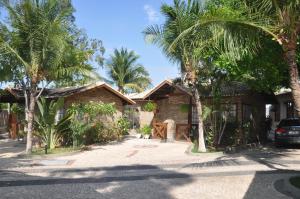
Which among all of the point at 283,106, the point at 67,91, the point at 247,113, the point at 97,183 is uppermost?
the point at 67,91

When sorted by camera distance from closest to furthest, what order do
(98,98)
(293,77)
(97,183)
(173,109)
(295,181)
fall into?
1. (293,77)
2. (295,181)
3. (97,183)
4. (98,98)
5. (173,109)

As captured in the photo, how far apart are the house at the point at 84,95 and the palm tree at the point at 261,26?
1378 cm

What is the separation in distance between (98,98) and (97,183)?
14.6 meters

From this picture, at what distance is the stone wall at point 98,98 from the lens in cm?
2323

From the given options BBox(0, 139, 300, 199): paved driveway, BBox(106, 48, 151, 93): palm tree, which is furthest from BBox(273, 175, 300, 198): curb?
BBox(106, 48, 151, 93): palm tree

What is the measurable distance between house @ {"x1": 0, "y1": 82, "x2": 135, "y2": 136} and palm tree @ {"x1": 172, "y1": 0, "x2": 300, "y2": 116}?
45.2 feet

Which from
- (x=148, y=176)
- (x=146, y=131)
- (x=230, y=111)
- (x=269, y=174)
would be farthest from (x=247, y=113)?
(x=148, y=176)

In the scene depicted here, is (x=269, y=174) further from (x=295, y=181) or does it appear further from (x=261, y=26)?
(x=261, y=26)

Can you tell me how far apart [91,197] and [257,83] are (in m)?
9.95

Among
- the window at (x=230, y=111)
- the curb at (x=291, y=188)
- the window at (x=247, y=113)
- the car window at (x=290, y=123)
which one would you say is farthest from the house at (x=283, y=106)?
the curb at (x=291, y=188)

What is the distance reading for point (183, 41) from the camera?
16.3 metres

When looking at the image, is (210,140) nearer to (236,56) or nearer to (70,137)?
(70,137)

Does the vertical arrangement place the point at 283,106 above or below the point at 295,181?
above

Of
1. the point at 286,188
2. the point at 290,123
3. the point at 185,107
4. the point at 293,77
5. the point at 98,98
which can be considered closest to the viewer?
the point at 293,77
